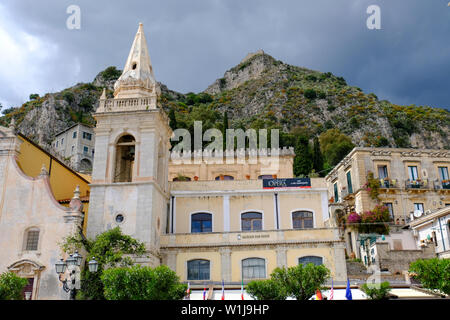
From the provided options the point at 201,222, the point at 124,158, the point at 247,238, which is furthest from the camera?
the point at 124,158

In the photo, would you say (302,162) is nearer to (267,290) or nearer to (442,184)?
(442,184)

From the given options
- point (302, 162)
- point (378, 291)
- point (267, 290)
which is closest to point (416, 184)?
point (302, 162)

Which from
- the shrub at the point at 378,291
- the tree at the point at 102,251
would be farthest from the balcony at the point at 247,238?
the shrub at the point at 378,291

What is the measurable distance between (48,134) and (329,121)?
66.2 meters

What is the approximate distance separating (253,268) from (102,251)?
10.1 meters

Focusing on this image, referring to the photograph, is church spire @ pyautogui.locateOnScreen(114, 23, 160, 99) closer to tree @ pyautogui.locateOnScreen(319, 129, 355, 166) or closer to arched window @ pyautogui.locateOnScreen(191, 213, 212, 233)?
arched window @ pyautogui.locateOnScreen(191, 213, 212, 233)

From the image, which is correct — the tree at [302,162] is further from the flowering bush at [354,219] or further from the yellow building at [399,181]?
the flowering bush at [354,219]

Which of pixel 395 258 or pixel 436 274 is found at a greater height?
pixel 395 258

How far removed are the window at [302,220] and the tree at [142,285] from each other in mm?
15684

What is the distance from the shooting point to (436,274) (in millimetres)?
21609

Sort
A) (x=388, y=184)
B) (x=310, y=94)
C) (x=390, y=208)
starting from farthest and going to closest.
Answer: (x=310, y=94) → (x=388, y=184) → (x=390, y=208)

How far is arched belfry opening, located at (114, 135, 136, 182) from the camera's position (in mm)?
34344

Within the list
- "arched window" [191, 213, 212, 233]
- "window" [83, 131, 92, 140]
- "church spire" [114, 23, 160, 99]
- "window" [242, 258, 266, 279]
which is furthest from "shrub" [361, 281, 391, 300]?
"window" [83, 131, 92, 140]
